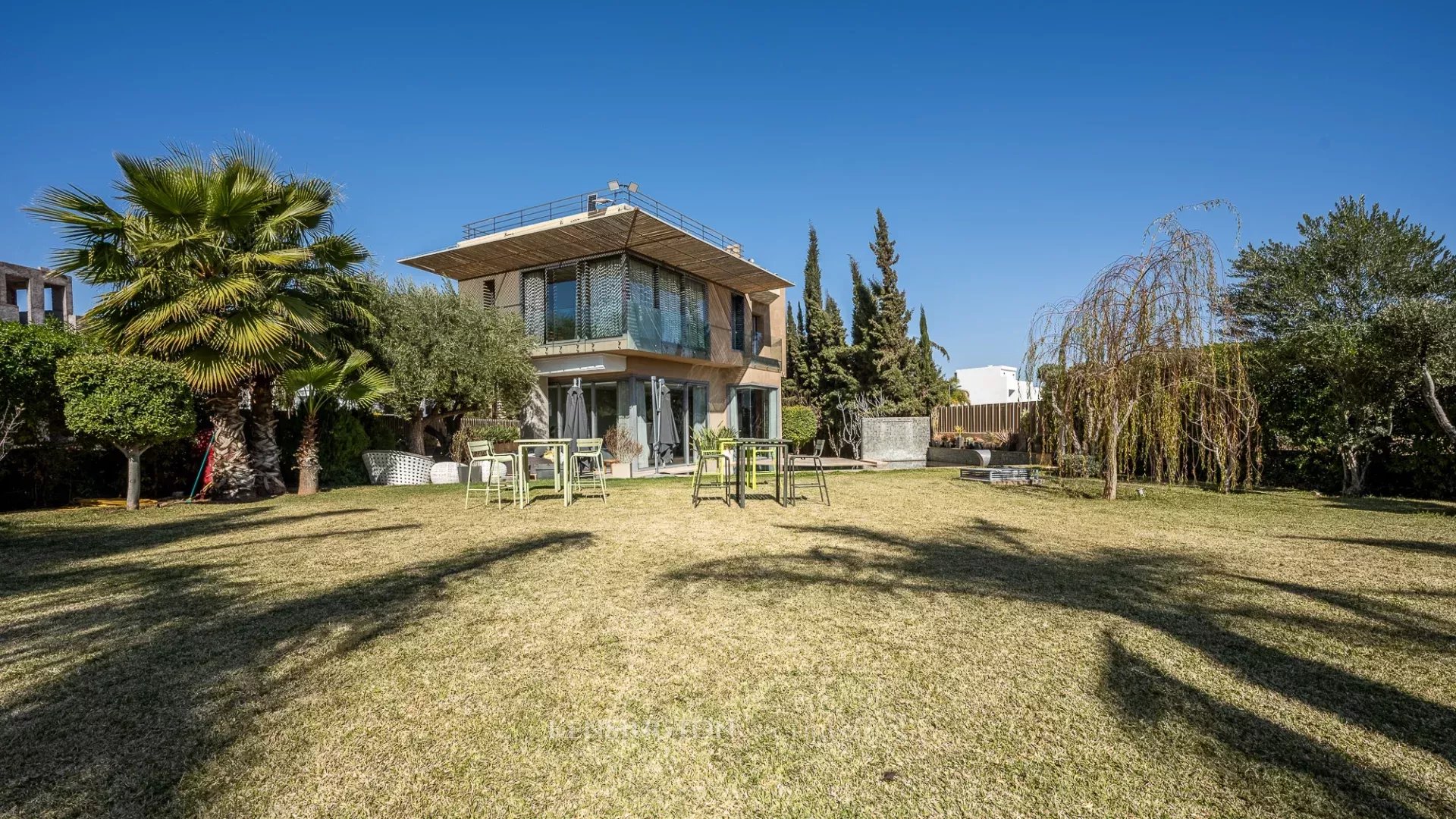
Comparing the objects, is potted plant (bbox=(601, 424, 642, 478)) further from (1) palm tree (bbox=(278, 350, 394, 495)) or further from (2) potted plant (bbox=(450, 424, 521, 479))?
(1) palm tree (bbox=(278, 350, 394, 495))

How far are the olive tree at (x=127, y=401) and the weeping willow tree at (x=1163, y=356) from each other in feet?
41.9

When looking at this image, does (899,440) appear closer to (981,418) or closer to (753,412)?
(981,418)

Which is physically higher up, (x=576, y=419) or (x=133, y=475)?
(x=576, y=419)

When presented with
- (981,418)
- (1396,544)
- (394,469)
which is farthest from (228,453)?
(981,418)

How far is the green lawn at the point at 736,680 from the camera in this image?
83.4 inches

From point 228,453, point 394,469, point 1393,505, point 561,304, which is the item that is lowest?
point 1393,505

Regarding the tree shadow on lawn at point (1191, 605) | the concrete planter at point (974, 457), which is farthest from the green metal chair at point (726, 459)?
the concrete planter at point (974, 457)

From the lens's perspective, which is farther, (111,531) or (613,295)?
(613,295)

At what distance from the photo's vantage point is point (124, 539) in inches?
271

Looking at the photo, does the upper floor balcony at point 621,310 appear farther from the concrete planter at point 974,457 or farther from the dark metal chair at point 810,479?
the concrete planter at point 974,457

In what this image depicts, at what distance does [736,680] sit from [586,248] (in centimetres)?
1511

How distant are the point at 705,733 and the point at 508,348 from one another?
13588 mm

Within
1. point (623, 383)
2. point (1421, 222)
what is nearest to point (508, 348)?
point (623, 383)

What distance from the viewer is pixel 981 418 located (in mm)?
20656
